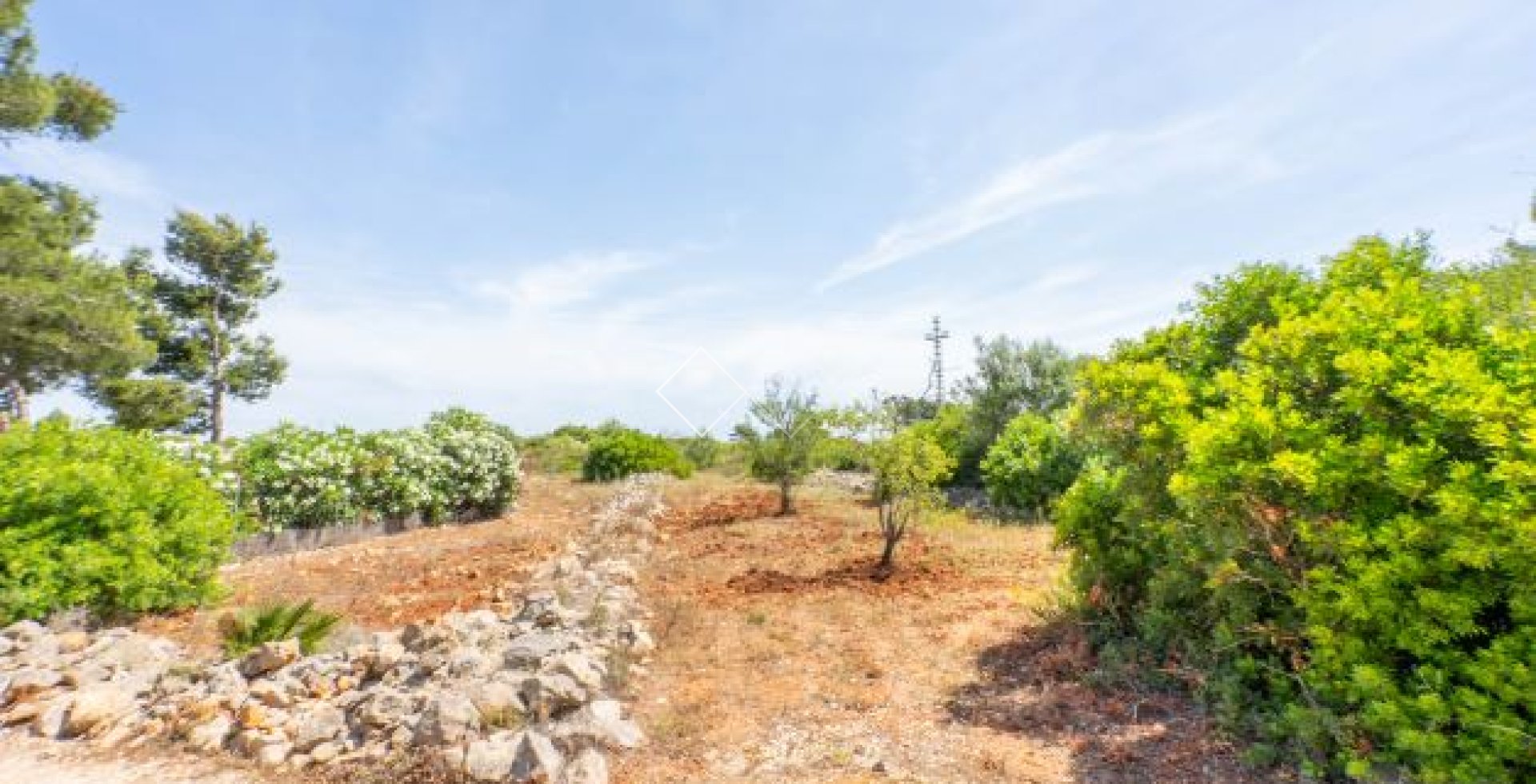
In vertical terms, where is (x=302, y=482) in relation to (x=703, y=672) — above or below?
above

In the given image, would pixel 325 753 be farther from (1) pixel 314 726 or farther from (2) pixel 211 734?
(2) pixel 211 734

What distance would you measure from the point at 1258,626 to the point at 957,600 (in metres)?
4.19

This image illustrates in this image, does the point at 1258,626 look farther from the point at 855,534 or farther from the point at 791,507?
the point at 791,507

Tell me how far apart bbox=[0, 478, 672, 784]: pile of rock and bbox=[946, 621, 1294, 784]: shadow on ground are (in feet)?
9.43

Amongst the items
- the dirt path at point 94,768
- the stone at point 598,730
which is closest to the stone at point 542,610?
the stone at point 598,730

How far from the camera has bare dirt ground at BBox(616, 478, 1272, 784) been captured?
15.1 feet

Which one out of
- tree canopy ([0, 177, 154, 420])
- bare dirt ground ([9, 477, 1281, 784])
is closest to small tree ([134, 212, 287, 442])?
tree canopy ([0, 177, 154, 420])

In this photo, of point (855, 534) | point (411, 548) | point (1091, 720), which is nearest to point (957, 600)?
point (1091, 720)

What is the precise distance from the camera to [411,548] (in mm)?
11977

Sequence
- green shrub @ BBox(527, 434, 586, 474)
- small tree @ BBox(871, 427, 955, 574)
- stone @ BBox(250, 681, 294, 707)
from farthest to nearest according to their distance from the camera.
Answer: green shrub @ BBox(527, 434, 586, 474), small tree @ BBox(871, 427, 955, 574), stone @ BBox(250, 681, 294, 707)

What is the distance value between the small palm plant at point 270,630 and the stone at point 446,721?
261 cm

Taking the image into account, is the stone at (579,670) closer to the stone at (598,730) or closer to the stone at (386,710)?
the stone at (598,730)

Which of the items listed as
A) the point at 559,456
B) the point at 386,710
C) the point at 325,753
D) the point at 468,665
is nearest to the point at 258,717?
the point at 325,753

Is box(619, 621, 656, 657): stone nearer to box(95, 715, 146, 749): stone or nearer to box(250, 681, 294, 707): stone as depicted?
box(250, 681, 294, 707): stone
